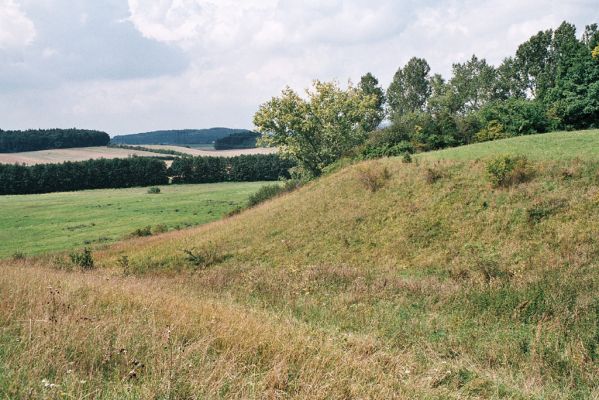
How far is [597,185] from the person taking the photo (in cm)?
1694

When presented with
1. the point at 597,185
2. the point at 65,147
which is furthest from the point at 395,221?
the point at 65,147

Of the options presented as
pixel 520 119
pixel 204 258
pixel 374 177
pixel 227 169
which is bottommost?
pixel 204 258

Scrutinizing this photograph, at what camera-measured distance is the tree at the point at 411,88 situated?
7794 centimetres

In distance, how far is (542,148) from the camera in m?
21.7

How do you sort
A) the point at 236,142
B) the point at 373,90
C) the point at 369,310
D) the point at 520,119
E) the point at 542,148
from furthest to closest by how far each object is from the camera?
the point at 236,142 → the point at 373,90 → the point at 520,119 → the point at 542,148 → the point at 369,310

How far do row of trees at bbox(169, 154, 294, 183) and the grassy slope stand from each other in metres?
87.0

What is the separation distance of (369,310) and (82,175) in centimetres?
10509

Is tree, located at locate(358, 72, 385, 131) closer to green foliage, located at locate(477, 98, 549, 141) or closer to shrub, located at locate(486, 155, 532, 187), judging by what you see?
green foliage, located at locate(477, 98, 549, 141)

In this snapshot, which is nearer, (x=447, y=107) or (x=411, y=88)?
(x=447, y=107)

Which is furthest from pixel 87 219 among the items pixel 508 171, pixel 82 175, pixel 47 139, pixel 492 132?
pixel 47 139

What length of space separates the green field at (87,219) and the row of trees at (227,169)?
3390 centimetres

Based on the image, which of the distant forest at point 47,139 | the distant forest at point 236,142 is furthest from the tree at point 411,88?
the distant forest at point 47,139

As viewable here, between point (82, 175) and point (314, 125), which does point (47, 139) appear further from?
point (314, 125)

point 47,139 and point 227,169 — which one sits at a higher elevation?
point 47,139
